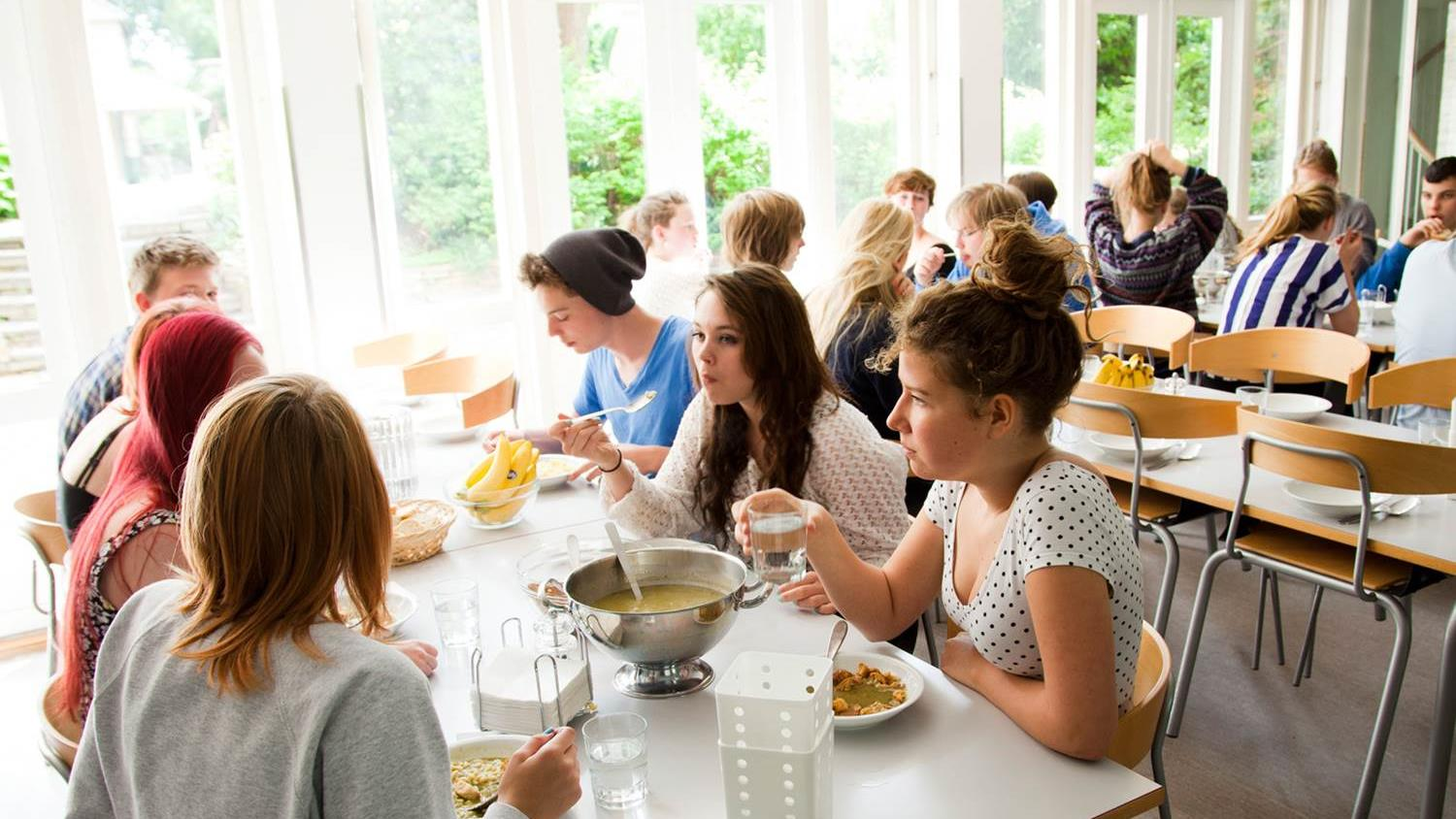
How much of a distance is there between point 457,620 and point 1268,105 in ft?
27.6

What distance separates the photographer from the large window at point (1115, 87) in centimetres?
725

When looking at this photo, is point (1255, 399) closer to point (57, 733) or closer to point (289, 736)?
point (289, 736)

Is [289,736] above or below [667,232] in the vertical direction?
below

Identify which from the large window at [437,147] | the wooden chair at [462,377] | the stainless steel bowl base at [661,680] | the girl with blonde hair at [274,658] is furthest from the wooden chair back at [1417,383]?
the large window at [437,147]

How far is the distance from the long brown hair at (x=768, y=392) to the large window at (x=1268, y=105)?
23.6ft

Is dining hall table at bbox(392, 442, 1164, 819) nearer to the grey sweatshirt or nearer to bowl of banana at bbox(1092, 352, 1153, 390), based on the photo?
the grey sweatshirt

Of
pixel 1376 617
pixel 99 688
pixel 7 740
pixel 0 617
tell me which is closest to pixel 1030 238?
pixel 99 688

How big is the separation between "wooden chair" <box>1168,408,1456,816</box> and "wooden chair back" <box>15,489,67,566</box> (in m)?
2.80

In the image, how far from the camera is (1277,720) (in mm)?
2883

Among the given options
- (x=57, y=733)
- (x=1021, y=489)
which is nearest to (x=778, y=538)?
(x=1021, y=489)

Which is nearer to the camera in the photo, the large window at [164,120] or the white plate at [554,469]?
the white plate at [554,469]

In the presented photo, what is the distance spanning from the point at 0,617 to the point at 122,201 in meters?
1.66

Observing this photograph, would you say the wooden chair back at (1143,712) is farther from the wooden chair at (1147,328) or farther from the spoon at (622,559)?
the wooden chair at (1147,328)

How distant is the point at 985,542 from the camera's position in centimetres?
161
